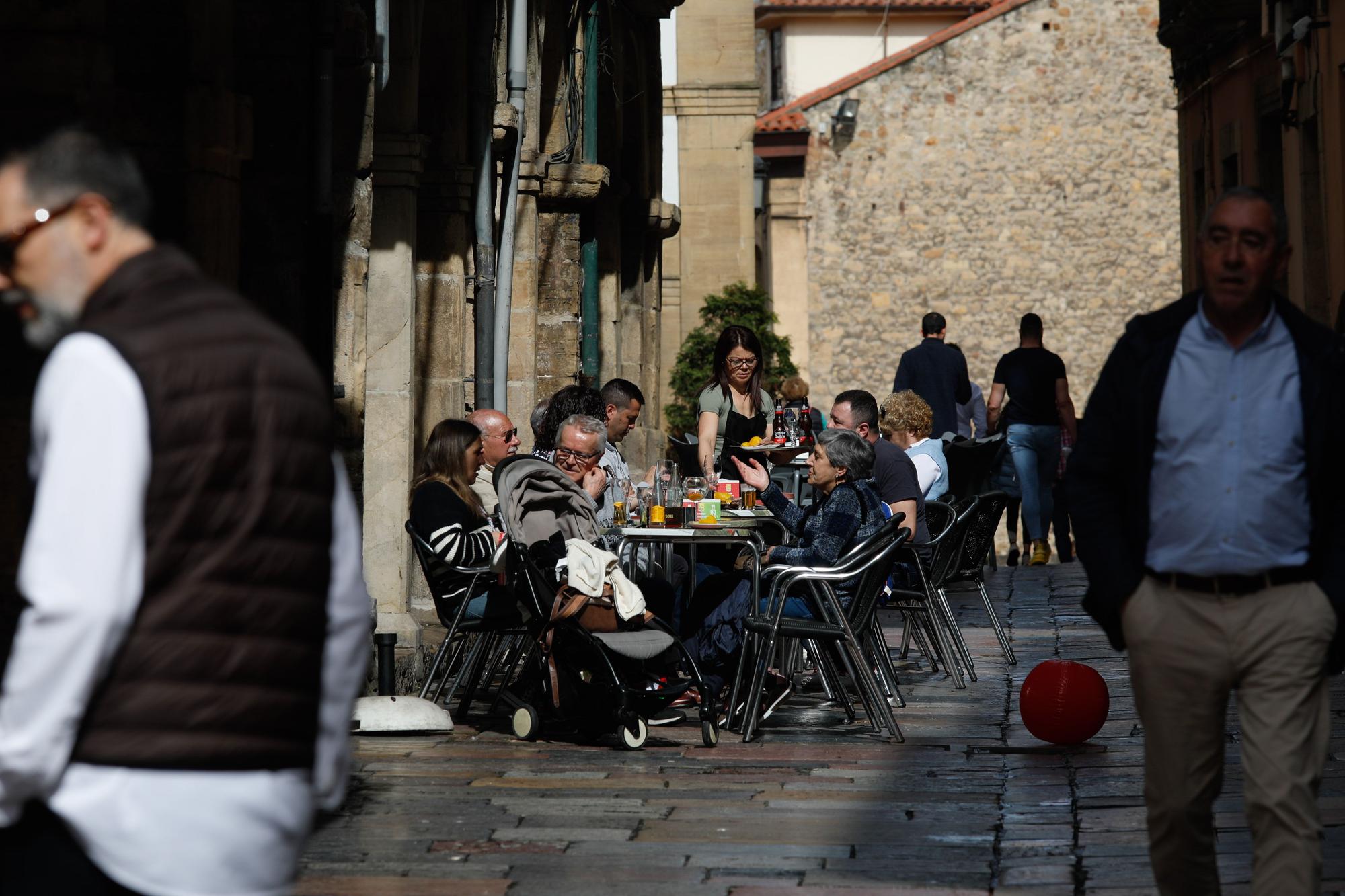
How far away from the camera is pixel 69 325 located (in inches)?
107

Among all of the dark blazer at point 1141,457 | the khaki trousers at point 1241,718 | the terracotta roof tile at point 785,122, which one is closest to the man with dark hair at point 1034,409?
the dark blazer at point 1141,457

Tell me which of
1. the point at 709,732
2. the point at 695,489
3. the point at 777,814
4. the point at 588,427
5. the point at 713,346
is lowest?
the point at 777,814

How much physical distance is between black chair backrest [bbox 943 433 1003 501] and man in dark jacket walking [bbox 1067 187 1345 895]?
10590mm

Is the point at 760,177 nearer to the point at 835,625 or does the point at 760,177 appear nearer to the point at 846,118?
the point at 846,118

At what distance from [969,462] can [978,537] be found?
4.05m

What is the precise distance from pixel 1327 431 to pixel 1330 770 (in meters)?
3.33

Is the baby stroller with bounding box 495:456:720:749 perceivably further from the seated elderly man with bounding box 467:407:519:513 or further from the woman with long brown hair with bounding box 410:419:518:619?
the seated elderly man with bounding box 467:407:519:513

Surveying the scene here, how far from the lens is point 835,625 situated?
27.7 feet

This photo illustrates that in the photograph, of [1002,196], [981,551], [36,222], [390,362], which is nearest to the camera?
[36,222]

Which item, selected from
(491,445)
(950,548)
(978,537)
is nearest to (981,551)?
(978,537)

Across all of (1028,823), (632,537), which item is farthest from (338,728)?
(632,537)

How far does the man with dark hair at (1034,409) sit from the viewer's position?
15.6 meters

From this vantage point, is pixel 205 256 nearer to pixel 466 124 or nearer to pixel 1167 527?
pixel 1167 527

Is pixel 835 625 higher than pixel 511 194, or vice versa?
pixel 511 194
